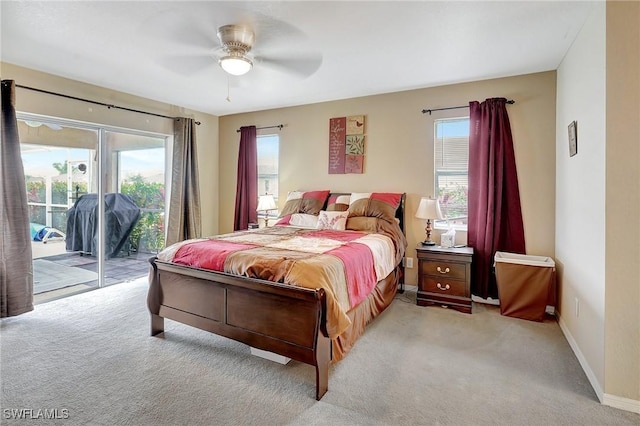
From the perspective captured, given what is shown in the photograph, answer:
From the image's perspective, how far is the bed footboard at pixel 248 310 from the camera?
1.92 m

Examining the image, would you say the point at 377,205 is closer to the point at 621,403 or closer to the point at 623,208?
the point at 623,208

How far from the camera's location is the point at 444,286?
11.1 feet

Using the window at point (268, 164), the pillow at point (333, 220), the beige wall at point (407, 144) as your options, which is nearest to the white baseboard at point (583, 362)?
the beige wall at point (407, 144)

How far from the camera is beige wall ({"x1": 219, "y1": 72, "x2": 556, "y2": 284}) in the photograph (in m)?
3.35

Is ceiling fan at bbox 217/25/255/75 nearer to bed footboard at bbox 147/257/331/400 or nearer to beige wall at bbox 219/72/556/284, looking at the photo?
bed footboard at bbox 147/257/331/400

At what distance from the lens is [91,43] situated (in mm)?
2756

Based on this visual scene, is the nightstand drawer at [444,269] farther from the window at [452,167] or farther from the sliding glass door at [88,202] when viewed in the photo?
the sliding glass door at [88,202]

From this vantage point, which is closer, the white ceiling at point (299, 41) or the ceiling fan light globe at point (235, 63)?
the white ceiling at point (299, 41)

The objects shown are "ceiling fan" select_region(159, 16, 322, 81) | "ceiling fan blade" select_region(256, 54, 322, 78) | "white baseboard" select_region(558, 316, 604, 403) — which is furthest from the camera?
"ceiling fan blade" select_region(256, 54, 322, 78)

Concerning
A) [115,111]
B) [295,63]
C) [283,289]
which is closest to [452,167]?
[295,63]

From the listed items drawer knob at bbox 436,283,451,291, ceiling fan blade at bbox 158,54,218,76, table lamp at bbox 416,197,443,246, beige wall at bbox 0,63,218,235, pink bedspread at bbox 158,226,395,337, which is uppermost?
ceiling fan blade at bbox 158,54,218,76

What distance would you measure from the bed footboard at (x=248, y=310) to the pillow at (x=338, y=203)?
2034mm

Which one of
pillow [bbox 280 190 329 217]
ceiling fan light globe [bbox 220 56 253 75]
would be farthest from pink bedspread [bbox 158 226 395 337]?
ceiling fan light globe [bbox 220 56 253 75]

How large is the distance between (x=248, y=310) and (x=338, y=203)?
2216mm
